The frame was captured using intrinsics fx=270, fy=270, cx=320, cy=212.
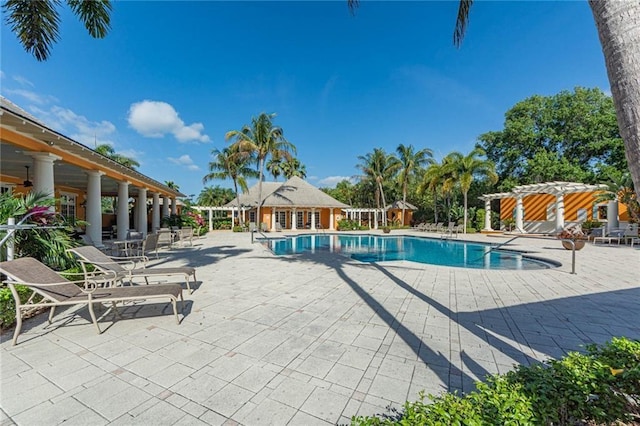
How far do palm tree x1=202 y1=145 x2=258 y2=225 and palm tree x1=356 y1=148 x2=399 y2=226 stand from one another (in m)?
11.6

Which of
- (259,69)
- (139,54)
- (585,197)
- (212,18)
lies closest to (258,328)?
(212,18)

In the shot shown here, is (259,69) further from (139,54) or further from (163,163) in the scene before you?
(163,163)

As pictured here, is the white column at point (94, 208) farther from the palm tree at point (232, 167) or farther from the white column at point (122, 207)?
the palm tree at point (232, 167)

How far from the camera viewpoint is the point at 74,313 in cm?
426

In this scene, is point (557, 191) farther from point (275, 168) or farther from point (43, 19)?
point (275, 168)

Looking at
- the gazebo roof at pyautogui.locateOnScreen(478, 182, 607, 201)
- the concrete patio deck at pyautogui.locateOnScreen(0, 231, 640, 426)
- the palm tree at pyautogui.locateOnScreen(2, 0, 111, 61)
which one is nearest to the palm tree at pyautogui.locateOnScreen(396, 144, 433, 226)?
the gazebo roof at pyautogui.locateOnScreen(478, 182, 607, 201)

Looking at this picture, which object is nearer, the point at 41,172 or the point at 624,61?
the point at 624,61

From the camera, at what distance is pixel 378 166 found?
95.1 ft

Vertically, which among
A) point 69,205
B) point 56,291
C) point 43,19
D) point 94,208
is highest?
point 43,19

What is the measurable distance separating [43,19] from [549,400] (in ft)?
34.0

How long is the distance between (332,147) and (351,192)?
1110cm

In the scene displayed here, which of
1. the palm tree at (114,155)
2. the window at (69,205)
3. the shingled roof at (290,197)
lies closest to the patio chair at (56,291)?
the window at (69,205)

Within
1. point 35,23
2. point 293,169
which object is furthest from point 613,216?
point 293,169

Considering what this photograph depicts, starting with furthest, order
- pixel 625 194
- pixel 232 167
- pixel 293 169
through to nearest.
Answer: pixel 293 169, pixel 232 167, pixel 625 194
